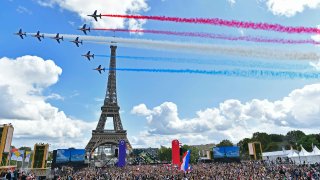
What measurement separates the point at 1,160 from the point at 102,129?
218 ft

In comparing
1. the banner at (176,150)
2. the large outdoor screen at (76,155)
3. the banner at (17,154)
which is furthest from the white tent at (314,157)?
the banner at (17,154)

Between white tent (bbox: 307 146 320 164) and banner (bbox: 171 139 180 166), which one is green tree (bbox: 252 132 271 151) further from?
banner (bbox: 171 139 180 166)

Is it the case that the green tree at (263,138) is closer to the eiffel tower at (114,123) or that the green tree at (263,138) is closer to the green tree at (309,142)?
the green tree at (309,142)

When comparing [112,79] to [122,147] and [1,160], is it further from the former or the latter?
[1,160]

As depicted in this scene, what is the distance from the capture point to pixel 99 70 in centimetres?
4922

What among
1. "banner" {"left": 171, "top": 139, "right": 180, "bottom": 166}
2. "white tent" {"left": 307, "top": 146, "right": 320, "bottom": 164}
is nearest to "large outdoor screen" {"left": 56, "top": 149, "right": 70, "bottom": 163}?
"banner" {"left": 171, "top": 139, "right": 180, "bottom": 166}

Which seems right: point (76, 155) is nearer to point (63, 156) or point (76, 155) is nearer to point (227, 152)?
point (63, 156)

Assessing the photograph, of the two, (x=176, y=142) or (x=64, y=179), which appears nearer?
(x=64, y=179)

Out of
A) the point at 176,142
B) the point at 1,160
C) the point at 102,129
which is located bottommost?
the point at 1,160

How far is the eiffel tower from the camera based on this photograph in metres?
98.4

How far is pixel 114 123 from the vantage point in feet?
340

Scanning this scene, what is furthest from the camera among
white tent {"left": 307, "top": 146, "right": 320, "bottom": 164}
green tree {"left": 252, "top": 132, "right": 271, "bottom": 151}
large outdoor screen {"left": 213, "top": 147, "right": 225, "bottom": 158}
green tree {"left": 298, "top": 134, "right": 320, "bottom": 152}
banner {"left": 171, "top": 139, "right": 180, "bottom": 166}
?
green tree {"left": 252, "top": 132, "right": 271, "bottom": 151}

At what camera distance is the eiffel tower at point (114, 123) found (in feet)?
323

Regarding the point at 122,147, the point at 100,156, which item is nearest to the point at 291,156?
the point at 122,147
